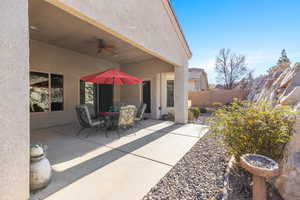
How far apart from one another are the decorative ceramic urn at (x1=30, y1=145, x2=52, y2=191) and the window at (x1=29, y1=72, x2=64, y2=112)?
477 cm

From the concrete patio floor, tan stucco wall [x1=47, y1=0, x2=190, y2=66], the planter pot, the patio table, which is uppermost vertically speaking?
tan stucco wall [x1=47, y1=0, x2=190, y2=66]

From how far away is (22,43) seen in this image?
1.53 meters

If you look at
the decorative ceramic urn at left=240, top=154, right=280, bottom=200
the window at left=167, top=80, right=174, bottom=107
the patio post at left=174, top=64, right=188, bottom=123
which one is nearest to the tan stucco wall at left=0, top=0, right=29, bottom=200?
the decorative ceramic urn at left=240, top=154, right=280, bottom=200

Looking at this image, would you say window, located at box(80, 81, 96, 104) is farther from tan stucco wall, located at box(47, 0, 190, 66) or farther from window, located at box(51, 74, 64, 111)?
tan stucco wall, located at box(47, 0, 190, 66)

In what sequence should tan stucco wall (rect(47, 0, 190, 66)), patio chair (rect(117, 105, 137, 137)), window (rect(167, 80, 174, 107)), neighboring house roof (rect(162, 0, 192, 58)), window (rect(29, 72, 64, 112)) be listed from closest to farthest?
tan stucco wall (rect(47, 0, 190, 66)), patio chair (rect(117, 105, 137, 137)), neighboring house roof (rect(162, 0, 192, 58)), window (rect(29, 72, 64, 112)), window (rect(167, 80, 174, 107))

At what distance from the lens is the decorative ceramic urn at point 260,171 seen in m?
1.38

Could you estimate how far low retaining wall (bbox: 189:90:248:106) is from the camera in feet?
45.1

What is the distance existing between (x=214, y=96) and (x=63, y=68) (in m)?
14.0

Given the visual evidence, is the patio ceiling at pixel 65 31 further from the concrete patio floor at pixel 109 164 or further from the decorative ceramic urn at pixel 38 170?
the concrete patio floor at pixel 109 164

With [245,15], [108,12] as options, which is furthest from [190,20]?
[108,12]

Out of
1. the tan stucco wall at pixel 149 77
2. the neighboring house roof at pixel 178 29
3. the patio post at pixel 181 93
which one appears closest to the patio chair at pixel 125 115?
the patio post at pixel 181 93

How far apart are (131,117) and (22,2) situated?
383cm

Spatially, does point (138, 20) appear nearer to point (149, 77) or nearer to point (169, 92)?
point (149, 77)

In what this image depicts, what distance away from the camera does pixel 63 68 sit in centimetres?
632
